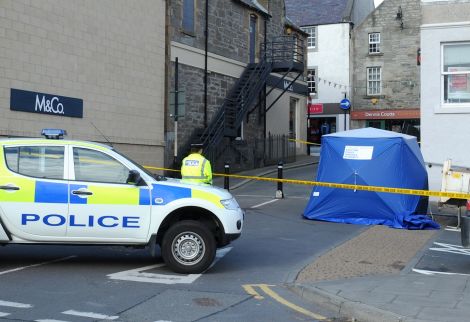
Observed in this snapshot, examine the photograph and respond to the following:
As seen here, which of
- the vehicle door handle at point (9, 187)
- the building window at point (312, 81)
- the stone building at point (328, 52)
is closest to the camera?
the vehicle door handle at point (9, 187)

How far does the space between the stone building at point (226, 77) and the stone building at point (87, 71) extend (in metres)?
1.00

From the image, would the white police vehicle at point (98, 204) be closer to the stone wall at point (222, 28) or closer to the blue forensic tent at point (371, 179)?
the blue forensic tent at point (371, 179)

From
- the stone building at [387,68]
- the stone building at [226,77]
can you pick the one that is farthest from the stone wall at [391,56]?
the stone building at [226,77]

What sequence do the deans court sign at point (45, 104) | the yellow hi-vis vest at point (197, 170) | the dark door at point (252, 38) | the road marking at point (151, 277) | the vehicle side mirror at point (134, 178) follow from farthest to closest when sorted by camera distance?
the dark door at point (252, 38), the deans court sign at point (45, 104), the yellow hi-vis vest at point (197, 170), the vehicle side mirror at point (134, 178), the road marking at point (151, 277)

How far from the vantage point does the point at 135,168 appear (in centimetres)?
825

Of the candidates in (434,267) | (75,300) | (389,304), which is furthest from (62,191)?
(434,267)

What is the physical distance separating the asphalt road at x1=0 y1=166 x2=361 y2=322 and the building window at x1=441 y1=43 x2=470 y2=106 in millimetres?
7216

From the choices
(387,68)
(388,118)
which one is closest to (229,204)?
(388,118)

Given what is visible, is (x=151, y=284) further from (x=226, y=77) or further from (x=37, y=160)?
(x=226, y=77)

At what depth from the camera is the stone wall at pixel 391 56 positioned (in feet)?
137

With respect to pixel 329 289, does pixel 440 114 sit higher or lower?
higher

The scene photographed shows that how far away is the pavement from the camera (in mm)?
6211

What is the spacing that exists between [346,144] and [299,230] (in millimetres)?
2860

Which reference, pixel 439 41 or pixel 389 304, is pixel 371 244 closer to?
pixel 389 304
